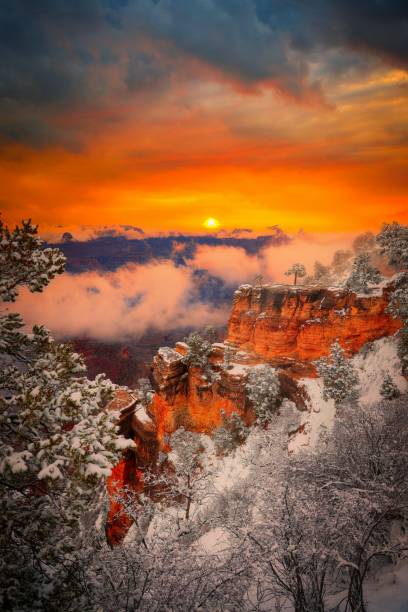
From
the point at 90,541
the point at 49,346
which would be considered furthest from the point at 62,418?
the point at 90,541

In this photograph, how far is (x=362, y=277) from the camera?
47.8m

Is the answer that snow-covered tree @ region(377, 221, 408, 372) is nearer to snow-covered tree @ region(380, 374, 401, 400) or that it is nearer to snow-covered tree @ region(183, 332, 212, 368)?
snow-covered tree @ region(380, 374, 401, 400)

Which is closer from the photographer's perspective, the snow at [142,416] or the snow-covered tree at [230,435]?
the snow-covered tree at [230,435]

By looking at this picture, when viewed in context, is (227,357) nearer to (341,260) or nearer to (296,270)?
(296,270)

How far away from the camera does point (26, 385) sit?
811 cm

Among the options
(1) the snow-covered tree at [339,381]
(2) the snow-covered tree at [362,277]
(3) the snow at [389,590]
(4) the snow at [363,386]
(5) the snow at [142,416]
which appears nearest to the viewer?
(3) the snow at [389,590]

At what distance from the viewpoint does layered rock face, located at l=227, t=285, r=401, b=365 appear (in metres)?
44.2

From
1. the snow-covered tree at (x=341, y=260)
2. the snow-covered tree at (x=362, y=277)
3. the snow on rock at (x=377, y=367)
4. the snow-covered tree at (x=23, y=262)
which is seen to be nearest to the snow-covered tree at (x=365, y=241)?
the snow-covered tree at (x=341, y=260)

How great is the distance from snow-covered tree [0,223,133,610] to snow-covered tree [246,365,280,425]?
126 feet

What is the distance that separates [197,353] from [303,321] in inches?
748

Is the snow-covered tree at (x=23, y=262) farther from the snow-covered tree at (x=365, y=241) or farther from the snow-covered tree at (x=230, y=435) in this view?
the snow-covered tree at (x=365, y=241)

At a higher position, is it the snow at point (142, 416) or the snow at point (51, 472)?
the snow at point (51, 472)

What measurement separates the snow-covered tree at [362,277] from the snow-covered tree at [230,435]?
2789cm

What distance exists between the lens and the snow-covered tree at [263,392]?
44.0 m
